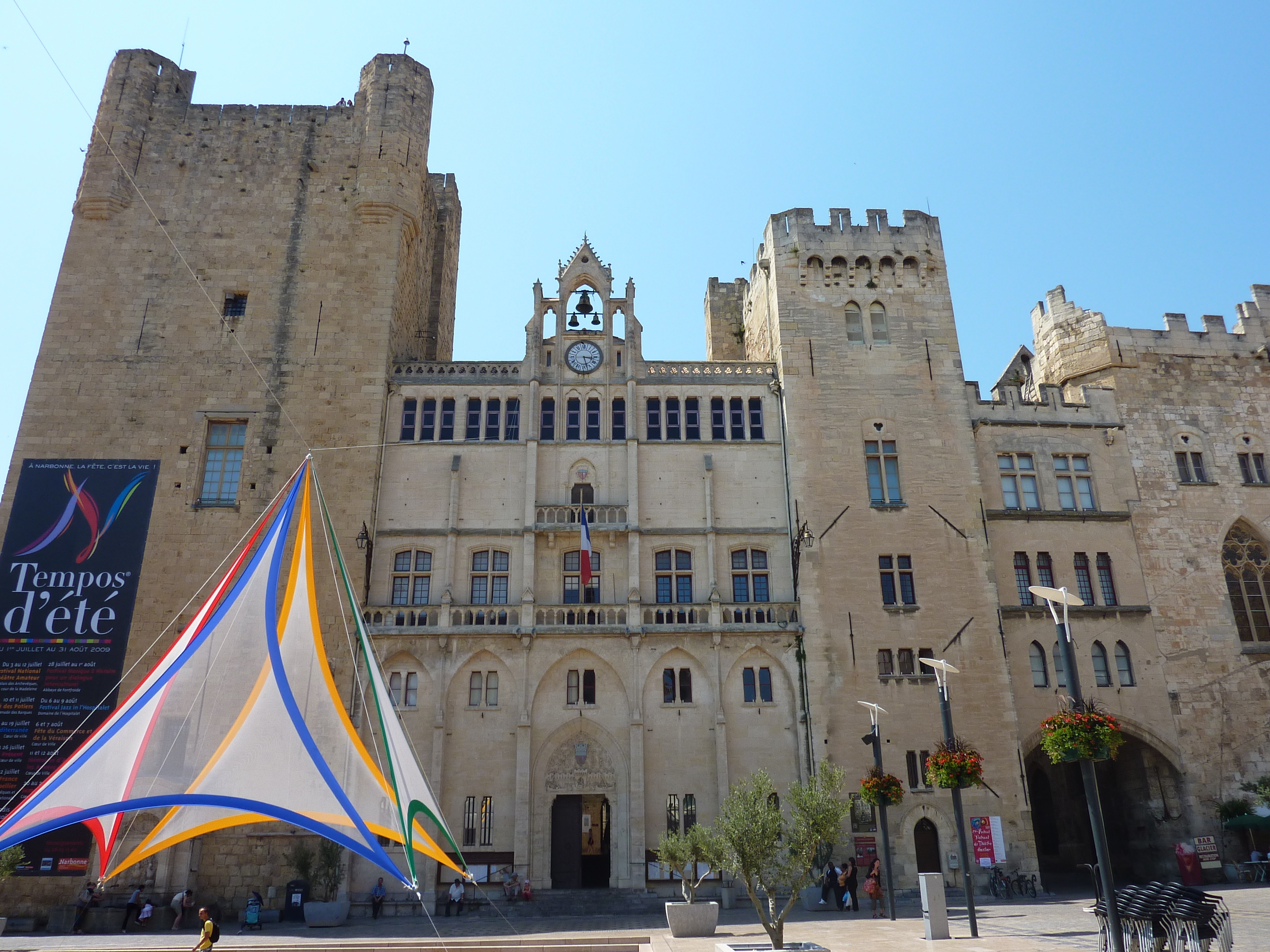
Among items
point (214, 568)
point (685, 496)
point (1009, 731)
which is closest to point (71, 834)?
point (214, 568)

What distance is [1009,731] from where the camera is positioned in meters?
29.8

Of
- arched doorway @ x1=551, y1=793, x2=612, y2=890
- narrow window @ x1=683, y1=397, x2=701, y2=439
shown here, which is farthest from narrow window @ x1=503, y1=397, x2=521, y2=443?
arched doorway @ x1=551, y1=793, x2=612, y2=890

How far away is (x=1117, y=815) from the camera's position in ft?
109

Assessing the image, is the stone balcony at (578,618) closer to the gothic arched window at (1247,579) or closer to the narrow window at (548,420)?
the narrow window at (548,420)

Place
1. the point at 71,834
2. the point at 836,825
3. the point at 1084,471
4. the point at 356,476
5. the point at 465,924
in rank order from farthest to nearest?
the point at 1084,471 < the point at 356,476 < the point at 71,834 < the point at 465,924 < the point at 836,825

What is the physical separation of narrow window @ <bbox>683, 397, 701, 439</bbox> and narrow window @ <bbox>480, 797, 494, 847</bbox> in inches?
566

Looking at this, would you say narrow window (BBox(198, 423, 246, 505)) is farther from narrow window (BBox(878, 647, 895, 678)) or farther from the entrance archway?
the entrance archway

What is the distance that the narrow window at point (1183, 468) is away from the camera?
3475cm

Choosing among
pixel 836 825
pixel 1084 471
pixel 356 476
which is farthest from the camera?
pixel 1084 471

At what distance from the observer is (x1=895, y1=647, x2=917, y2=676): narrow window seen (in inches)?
1198

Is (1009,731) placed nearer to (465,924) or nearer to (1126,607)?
(1126,607)

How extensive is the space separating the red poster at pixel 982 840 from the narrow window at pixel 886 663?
5082 mm

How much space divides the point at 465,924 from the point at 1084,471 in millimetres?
26845

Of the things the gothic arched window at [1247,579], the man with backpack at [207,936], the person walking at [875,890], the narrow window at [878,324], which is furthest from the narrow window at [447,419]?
the gothic arched window at [1247,579]
